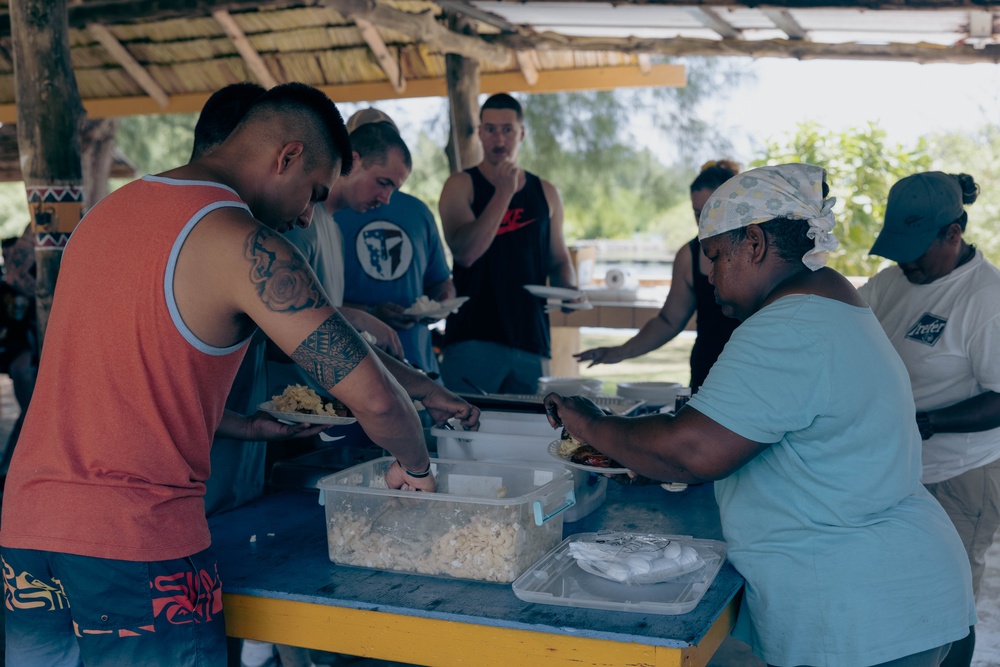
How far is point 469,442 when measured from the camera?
2.41 metres

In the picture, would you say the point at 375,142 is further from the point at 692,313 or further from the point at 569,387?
the point at 692,313

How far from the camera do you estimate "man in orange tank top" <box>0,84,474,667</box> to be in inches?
59.3

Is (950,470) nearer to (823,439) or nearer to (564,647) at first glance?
(823,439)

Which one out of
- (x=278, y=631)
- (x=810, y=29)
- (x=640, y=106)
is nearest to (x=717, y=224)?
(x=278, y=631)

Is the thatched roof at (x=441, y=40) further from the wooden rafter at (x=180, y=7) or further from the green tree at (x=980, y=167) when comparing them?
the green tree at (x=980, y=167)

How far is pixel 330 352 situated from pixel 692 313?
8.55 feet

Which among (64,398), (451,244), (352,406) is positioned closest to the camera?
(64,398)

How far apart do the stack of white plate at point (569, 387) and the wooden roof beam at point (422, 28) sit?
3135 millimetres

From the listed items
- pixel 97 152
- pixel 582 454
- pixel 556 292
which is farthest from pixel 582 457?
pixel 97 152

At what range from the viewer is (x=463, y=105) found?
6.56 metres

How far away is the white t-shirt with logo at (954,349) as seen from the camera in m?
2.68

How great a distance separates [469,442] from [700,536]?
633mm

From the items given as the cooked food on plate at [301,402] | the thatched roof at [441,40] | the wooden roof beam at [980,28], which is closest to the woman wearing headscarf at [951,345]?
the cooked food on plate at [301,402]

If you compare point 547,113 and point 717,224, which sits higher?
point 547,113
